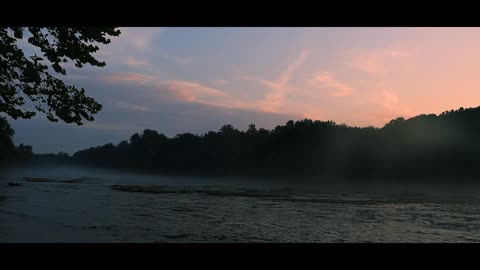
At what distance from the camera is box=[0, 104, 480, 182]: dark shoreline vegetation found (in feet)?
184

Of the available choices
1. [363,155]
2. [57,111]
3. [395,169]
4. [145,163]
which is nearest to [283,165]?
[363,155]

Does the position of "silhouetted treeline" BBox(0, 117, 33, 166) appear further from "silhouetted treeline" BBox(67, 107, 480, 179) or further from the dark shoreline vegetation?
"silhouetted treeline" BBox(67, 107, 480, 179)

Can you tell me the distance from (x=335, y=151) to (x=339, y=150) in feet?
2.04

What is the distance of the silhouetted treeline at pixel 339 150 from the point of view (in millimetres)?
56344

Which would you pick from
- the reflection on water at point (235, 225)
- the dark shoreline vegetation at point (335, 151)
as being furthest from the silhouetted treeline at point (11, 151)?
the reflection on water at point (235, 225)

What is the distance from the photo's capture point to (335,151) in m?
71.6

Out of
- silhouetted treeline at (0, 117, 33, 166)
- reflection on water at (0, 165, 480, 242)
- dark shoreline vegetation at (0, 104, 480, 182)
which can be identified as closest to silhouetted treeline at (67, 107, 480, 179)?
dark shoreline vegetation at (0, 104, 480, 182)

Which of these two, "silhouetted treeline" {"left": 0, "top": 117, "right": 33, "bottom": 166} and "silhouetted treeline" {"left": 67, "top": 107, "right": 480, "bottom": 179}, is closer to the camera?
"silhouetted treeline" {"left": 67, "top": 107, "right": 480, "bottom": 179}

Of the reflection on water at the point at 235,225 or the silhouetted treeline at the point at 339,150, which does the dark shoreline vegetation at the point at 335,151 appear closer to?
the silhouetted treeline at the point at 339,150
